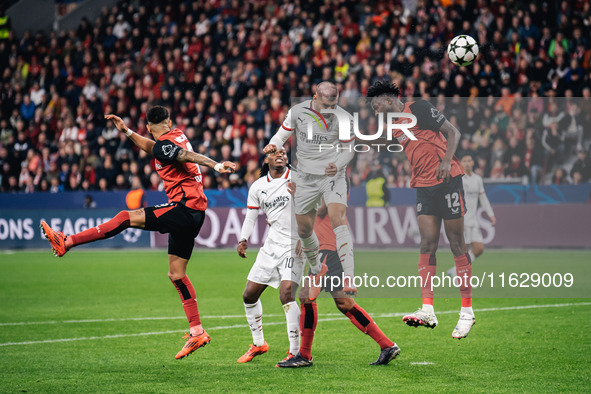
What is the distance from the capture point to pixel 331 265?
838 cm

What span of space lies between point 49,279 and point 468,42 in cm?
1027

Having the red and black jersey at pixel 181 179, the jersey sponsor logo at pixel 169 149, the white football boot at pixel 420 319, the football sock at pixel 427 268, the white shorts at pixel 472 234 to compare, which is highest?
the jersey sponsor logo at pixel 169 149

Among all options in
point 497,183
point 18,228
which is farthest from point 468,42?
point 18,228

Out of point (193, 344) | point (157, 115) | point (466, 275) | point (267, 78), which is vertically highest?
→ point (267, 78)

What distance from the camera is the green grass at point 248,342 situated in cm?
747

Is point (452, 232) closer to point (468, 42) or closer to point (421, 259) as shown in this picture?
point (421, 259)

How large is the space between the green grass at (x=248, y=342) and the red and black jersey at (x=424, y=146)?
1837 millimetres

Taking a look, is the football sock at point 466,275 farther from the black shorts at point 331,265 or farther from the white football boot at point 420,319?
the black shorts at point 331,265

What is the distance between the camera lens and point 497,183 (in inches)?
724

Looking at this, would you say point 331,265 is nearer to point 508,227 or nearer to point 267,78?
point 508,227

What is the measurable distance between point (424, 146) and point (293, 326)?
2.22 metres

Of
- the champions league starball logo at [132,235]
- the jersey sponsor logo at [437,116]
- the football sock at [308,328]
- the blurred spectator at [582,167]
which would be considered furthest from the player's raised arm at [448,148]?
the champions league starball logo at [132,235]

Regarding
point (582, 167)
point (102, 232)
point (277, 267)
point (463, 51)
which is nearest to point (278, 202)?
point (277, 267)

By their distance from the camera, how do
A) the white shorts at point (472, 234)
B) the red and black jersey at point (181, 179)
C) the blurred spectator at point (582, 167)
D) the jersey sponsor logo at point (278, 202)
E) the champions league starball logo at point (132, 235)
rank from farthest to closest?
the champions league starball logo at point (132, 235) → the blurred spectator at point (582, 167) → the white shorts at point (472, 234) → the jersey sponsor logo at point (278, 202) → the red and black jersey at point (181, 179)
